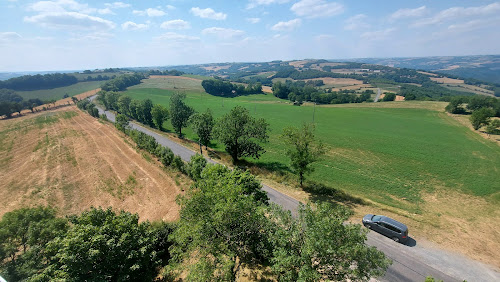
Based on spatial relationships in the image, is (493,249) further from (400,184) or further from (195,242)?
(195,242)

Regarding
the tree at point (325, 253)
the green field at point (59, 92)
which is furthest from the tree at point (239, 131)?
the green field at point (59, 92)

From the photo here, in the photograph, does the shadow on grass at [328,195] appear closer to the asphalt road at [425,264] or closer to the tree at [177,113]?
the asphalt road at [425,264]

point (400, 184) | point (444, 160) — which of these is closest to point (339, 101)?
point (444, 160)

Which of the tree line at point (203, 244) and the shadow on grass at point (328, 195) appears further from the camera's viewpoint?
the shadow on grass at point (328, 195)

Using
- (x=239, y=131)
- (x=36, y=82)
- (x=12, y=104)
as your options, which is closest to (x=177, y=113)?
(x=239, y=131)

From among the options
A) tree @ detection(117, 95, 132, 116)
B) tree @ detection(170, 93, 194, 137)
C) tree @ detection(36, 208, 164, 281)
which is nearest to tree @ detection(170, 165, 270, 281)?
tree @ detection(36, 208, 164, 281)

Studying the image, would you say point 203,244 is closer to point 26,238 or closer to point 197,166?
point 26,238
